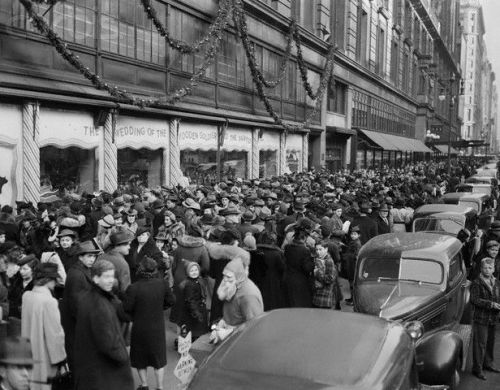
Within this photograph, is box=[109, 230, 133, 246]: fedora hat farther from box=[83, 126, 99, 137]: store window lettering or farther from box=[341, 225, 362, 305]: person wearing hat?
box=[83, 126, 99, 137]: store window lettering

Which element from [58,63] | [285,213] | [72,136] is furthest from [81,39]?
[285,213]

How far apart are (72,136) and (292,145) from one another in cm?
1820

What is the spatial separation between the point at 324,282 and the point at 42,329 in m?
4.31

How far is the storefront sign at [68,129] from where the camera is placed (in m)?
16.0

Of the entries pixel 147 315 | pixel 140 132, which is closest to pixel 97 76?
pixel 140 132

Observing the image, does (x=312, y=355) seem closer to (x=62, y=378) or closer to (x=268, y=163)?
(x=62, y=378)

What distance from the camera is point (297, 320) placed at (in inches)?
192

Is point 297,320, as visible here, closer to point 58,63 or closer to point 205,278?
point 205,278

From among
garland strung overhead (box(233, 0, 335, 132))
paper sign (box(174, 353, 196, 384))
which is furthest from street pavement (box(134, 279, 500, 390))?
garland strung overhead (box(233, 0, 335, 132))

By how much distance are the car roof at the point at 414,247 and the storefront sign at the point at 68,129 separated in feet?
32.1

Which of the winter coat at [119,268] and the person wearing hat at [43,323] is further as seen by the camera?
the winter coat at [119,268]

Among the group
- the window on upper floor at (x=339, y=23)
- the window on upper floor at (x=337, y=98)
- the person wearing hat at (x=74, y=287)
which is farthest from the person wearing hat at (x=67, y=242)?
the window on upper floor at (x=339, y=23)

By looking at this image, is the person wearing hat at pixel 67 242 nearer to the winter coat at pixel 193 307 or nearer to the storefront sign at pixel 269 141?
the winter coat at pixel 193 307

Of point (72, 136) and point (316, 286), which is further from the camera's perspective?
point (72, 136)
